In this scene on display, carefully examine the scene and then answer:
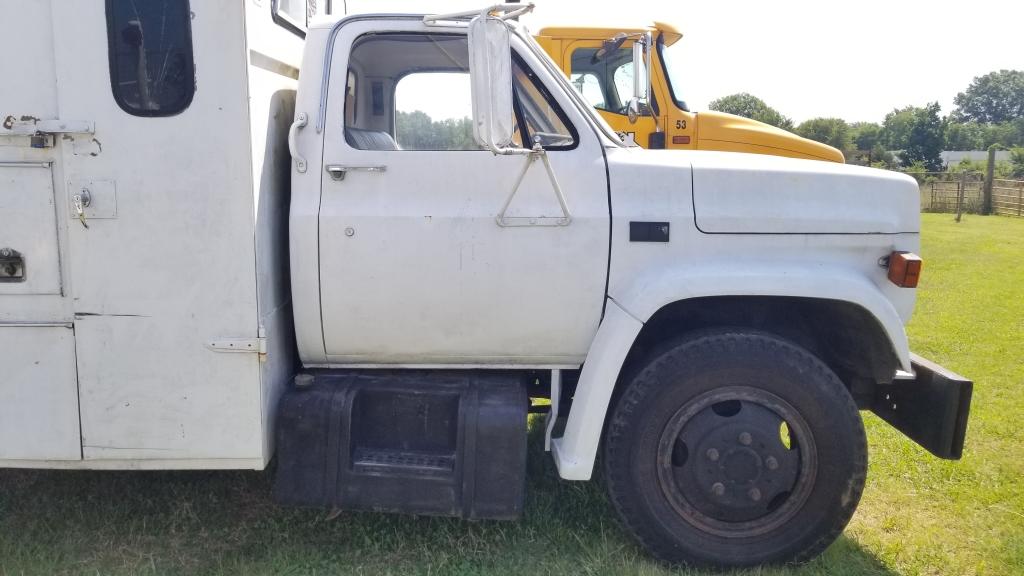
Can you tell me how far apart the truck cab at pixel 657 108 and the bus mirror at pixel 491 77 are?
4770 mm

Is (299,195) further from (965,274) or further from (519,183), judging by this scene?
(965,274)

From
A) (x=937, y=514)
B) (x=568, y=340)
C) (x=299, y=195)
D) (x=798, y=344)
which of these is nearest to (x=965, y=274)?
(x=937, y=514)

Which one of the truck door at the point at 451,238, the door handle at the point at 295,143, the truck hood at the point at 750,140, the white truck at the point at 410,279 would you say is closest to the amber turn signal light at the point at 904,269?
the white truck at the point at 410,279

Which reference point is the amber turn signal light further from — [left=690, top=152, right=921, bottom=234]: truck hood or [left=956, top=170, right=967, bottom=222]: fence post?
[left=956, top=170, right=967, bottom=222]: fence post

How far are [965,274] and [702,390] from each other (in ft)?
32.5

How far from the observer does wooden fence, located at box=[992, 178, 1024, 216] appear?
22.3m

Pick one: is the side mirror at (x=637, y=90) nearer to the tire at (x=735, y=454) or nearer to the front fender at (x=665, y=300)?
the front fender at (x=665, y=300)

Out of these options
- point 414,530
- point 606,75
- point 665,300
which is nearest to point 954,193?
point 606,75

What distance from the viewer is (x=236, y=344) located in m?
3.01

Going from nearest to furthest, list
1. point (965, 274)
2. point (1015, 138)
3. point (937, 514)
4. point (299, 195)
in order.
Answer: point (299, 195)
point (937, 514)
point (965, 274)
point (1015, 138)

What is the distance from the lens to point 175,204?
9.66 ft

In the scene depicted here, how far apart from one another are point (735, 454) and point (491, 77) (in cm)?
183

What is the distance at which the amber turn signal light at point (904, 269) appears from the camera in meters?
3.20

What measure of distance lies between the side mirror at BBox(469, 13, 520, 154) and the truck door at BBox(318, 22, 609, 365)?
0.38 meters
